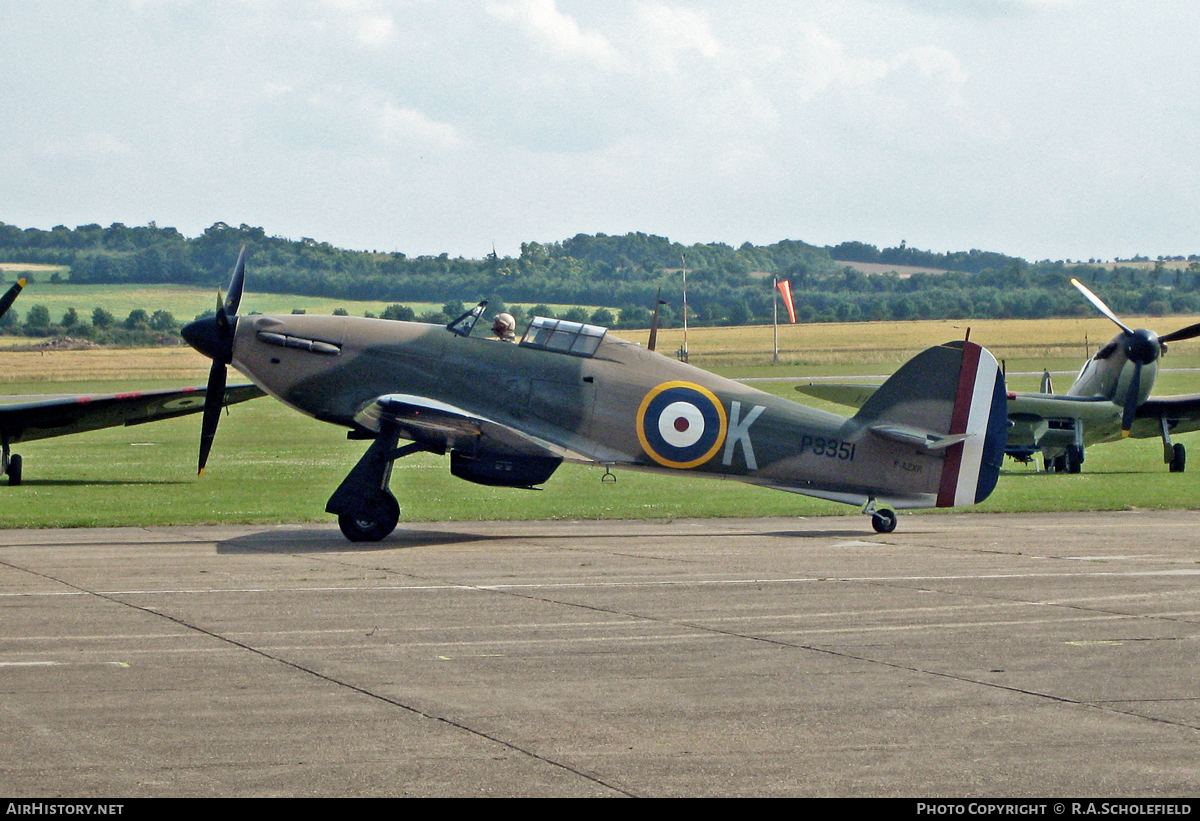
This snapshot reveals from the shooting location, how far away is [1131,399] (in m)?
29.9

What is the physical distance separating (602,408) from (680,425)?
3.36 feet

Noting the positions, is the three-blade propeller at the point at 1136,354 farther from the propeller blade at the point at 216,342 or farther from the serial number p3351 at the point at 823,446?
the propeller blade at the point at 216,342

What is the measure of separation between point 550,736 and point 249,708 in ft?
6.23

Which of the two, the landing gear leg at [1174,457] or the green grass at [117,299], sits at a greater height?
the green grass at [117,299]

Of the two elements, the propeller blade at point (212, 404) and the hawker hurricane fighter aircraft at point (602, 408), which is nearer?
the hawker hurricane fighter aircraft at point (602, 408)

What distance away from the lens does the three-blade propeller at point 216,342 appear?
16.8 metres

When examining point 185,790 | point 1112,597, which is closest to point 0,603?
point 185,790

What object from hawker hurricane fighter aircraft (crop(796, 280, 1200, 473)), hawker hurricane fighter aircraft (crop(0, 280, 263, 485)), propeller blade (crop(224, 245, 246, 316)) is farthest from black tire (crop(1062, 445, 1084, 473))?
propeller blade (crop(224, 245, 246, 316))

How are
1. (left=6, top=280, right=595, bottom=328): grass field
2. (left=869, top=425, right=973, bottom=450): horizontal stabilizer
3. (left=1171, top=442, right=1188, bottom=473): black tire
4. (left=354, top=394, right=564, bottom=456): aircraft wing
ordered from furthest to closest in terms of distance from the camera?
(left=6, top=280, right=595, bottom=328): grass field, (left=1171, top=442, right=1188, bottom=473): black tire, (left=869, top=425, right=973, bottom=450): horizontal stabilizer, (left=354, top=394, right=564, bottom=456): aircraft wing

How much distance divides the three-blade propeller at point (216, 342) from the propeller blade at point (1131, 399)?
20.7 meters

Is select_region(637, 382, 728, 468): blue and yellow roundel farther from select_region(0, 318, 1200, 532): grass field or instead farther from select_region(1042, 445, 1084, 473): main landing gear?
select_region(1042, 445, 1084, 473): main landing gear

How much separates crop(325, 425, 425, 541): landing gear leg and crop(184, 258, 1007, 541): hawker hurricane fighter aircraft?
0.02 meters

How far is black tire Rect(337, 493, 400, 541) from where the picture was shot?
1659 cm

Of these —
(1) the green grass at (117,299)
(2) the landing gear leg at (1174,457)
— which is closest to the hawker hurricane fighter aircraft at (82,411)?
(2) the landing gear leg at (1174,457)
